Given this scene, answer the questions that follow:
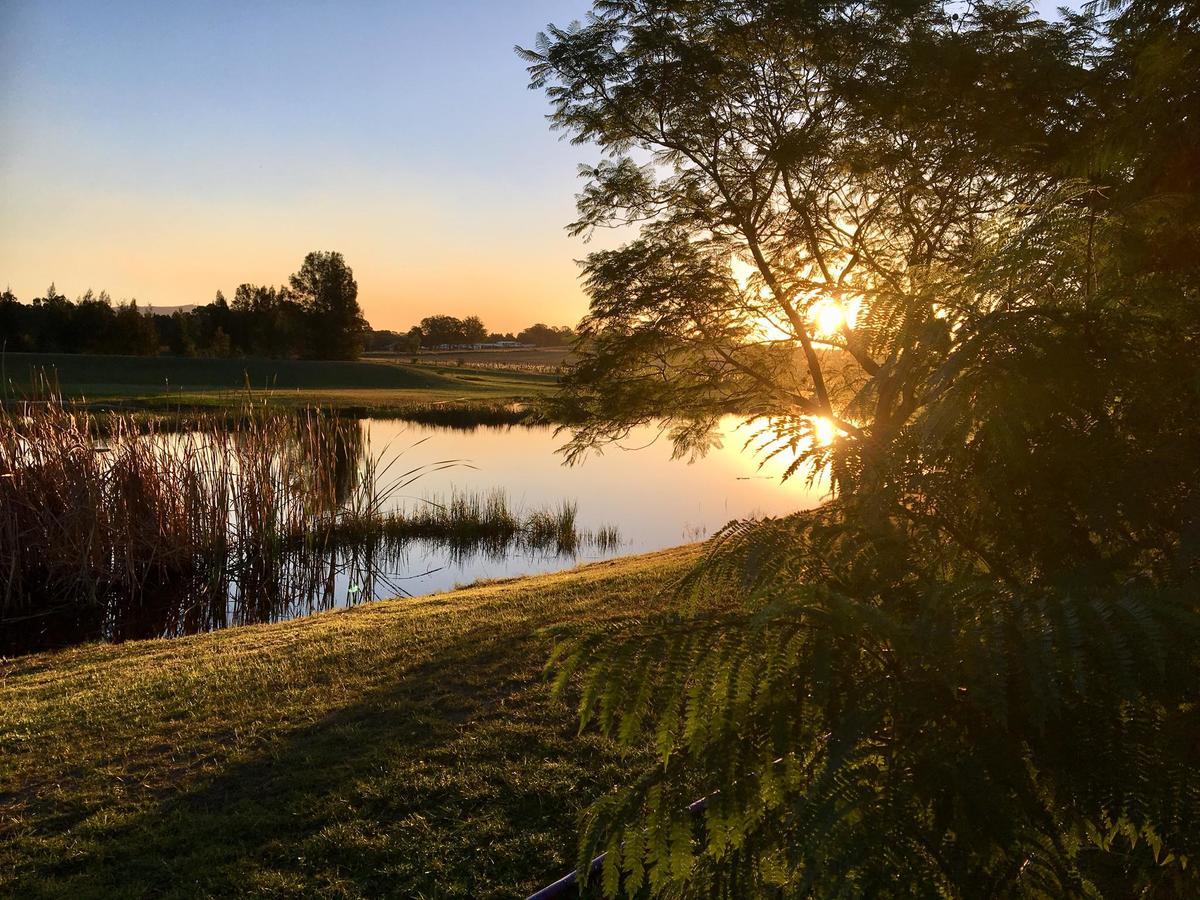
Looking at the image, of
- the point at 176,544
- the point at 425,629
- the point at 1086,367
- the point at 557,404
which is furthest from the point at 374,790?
the point at 557,404

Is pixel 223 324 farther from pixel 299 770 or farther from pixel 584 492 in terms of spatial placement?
pixel 299 770

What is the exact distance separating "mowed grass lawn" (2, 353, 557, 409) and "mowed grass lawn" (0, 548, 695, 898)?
110ft

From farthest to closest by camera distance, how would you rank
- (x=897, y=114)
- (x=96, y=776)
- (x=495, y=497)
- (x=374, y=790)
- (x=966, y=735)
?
(x=495, y=497)
(x=897, y=114)
(x=96, y=776)
(x=374, y=790)
(x=966, y=735)

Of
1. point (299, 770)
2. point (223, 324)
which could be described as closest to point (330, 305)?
point (223, 324)

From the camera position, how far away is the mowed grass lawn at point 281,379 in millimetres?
45688

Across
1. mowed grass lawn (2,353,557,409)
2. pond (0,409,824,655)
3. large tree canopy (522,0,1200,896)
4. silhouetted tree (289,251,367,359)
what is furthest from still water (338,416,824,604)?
silhouetted tree (289,251,367,359)

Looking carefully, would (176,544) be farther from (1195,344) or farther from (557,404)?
(1195,344)

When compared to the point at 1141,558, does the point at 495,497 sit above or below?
below

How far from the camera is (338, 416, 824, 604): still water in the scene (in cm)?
1519

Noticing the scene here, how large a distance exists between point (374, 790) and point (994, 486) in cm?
396

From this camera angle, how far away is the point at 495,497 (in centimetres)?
1941

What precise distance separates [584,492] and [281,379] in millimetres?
44767

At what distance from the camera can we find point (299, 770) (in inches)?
197

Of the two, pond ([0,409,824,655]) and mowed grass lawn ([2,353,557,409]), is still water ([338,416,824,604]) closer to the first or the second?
A: pond ([0,409,824,655])
